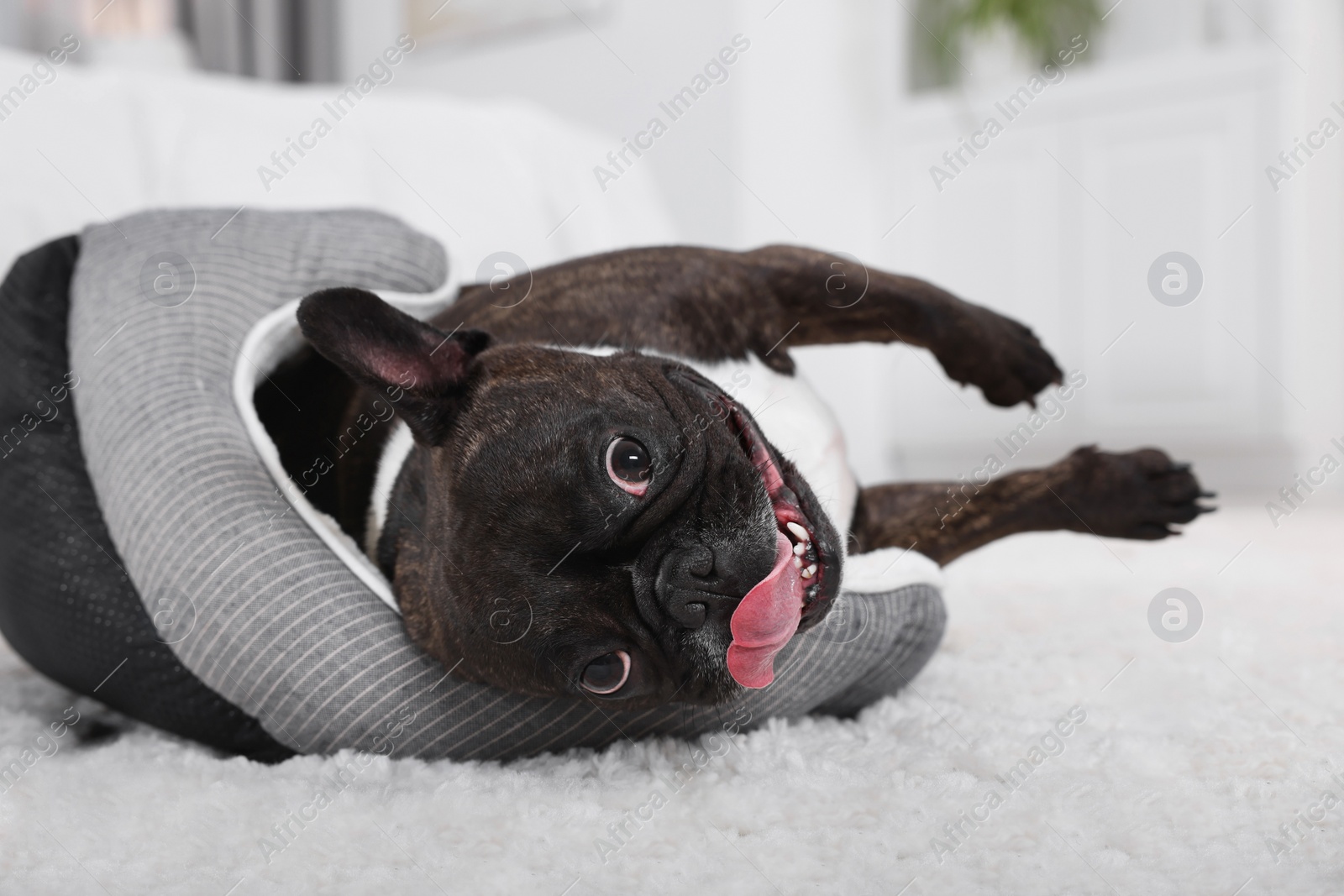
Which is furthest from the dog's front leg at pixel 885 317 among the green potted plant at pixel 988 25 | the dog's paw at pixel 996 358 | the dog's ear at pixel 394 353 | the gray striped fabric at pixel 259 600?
the green potted plant at pixel 988 25

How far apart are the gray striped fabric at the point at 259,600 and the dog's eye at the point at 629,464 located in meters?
0.28

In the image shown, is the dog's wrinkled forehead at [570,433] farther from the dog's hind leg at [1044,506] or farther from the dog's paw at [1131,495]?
the dog's paw at [1131,495]

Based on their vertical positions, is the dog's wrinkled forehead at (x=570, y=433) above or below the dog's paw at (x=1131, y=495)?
above

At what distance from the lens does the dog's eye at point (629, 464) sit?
3.60ft

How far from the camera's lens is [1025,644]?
5.77ft

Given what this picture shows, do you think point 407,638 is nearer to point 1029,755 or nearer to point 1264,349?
point 1029,755

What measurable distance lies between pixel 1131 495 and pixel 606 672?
0.84 m

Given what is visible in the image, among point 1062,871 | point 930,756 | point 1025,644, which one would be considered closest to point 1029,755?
point 930,756

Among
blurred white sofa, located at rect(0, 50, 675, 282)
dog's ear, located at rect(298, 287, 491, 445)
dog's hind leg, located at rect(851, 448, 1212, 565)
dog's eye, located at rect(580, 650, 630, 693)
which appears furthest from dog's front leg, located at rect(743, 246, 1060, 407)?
blurred white sofa, located at rect(0, 50, 675, 282)

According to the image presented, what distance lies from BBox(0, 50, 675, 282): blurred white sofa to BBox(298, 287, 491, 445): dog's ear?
98 centimetres

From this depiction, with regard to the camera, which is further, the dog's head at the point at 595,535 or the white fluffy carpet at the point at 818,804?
the dog's head at the point at 595,535

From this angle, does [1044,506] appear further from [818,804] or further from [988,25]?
[988,25]

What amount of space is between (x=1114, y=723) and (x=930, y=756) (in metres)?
0.27

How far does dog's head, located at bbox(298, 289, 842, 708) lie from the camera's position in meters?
1.09
